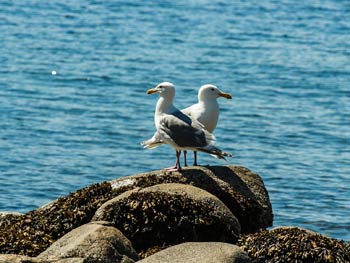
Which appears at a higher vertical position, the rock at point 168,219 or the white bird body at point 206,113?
the white bird body at point 206,113

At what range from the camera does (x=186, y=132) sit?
1078 cm

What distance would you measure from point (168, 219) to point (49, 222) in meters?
1.24

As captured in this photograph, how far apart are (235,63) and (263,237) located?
48.8 feet

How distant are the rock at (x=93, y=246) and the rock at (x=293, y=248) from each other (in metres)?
1.33

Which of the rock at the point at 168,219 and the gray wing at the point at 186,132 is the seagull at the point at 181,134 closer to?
the gray wing at the point at 186,132

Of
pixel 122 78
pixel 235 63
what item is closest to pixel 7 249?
pixel 122 78

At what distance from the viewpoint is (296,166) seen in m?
16.2

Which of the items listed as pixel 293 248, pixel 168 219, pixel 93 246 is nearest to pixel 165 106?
pixel 168 219

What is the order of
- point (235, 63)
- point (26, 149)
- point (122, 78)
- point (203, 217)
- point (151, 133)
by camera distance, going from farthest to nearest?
point (235, 63), point (122, 78), point (151, 133), point (26, 149), point (203, 217)

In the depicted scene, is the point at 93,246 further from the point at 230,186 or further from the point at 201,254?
the point at 230,186

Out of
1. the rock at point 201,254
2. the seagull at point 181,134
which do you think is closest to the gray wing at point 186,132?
the seagull at point 181,134

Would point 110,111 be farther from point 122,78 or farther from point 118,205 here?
point 118,205

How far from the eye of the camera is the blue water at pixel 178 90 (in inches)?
604

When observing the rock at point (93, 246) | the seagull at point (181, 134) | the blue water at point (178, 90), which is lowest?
the blue water at point (178, 90)
